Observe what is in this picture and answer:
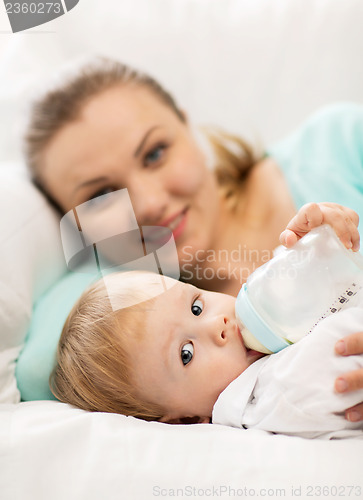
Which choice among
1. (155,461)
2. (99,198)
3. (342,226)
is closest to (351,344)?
(342,226)

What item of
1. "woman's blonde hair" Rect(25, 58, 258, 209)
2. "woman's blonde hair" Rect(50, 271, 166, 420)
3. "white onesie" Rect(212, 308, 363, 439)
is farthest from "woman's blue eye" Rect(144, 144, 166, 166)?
"white onesie" Rect(212, 308, 363, 439)

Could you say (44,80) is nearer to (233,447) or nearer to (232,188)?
(232,188)

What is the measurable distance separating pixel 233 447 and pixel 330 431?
0.40ft

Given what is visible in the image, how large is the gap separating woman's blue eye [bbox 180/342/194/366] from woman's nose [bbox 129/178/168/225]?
0.62 feet

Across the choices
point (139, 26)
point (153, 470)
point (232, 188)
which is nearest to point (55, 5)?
point (139, 26)

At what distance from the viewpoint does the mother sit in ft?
2.47

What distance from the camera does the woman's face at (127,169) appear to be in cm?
76

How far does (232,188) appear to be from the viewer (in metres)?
1.14

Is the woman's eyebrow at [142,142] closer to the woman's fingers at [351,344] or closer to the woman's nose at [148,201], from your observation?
the woman's nose at [148,201]

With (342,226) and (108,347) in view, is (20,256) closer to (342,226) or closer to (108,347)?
(108,347)

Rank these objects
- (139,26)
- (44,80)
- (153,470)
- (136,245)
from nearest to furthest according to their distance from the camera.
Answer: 1. (153,470)
2. (136,245)
3. (44,80)
4. (139,26)

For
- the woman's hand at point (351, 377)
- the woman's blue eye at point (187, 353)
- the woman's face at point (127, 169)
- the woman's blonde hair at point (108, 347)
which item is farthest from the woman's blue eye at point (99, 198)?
the woman's hand at point (351, 377)

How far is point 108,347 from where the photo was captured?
2.22 feet

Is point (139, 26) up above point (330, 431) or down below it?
above
